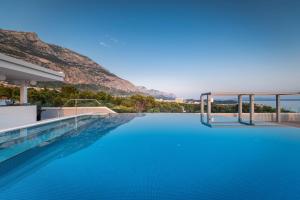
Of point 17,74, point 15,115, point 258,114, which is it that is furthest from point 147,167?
point 258,114

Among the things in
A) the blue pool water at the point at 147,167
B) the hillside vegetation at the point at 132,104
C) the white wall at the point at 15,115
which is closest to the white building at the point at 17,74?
the white wall at the point at 15,115

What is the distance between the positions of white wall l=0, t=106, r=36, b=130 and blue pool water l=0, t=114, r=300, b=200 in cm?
117

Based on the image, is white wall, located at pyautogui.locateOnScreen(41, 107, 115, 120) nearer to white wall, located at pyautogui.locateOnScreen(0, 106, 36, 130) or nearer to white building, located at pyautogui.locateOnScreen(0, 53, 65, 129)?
white wall, located at pyautogui.locateOnScreen(0, 106, 36, 130)

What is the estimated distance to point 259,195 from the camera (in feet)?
8.74

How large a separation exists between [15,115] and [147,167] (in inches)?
265

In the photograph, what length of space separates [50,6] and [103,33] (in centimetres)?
528

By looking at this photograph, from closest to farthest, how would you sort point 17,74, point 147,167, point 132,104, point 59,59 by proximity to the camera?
point 147,167 → point 17,74 → point 132,104 → point 59,59

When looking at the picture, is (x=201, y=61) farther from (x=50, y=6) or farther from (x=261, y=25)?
(x=50, y=6)

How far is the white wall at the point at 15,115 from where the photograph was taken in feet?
23.2

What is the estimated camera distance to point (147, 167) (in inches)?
153

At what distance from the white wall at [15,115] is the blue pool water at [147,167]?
117cm

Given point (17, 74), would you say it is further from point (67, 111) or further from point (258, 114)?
point (258, 114)

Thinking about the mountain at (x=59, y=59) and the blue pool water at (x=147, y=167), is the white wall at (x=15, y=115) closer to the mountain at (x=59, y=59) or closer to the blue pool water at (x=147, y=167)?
the blue pool water at (x=147, y=167)

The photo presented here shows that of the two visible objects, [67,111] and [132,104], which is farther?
[132,104]
